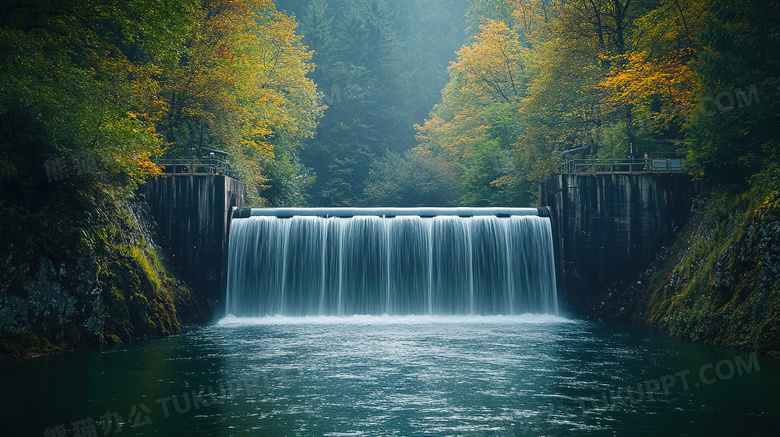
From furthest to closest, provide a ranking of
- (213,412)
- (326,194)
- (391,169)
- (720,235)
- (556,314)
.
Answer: (326,194)
(391,169)
(556,314)
(720,235)
(213,412)

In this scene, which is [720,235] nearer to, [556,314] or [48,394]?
[556,314]

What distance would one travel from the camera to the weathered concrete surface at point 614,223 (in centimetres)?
2595

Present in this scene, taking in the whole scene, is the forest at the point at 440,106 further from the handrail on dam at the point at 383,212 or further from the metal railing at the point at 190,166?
the handrail on dam at the point at 383,212

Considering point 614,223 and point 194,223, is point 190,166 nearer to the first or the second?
point 194,223

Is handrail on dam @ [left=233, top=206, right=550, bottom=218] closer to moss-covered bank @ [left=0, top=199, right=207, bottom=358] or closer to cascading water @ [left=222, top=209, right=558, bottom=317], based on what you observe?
cascading water @ [left=222, top=209, right=558, bottom=317]

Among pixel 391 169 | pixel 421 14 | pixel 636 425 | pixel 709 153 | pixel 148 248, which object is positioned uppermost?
pixel 421 14

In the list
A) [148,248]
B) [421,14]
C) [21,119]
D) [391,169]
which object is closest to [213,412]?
[21,119]

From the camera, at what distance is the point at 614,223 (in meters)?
26.3

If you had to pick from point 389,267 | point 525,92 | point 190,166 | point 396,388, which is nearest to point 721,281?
point 396,388

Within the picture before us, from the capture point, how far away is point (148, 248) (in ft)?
77.6

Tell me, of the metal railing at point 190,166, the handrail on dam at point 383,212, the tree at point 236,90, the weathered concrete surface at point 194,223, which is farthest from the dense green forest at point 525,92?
the weathered concrete surface at point 194,223

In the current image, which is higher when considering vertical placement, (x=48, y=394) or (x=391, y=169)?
(x=391, y=169)

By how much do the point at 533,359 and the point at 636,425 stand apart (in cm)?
584

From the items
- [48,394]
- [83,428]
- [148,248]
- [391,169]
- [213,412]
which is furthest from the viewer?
[391,169]
